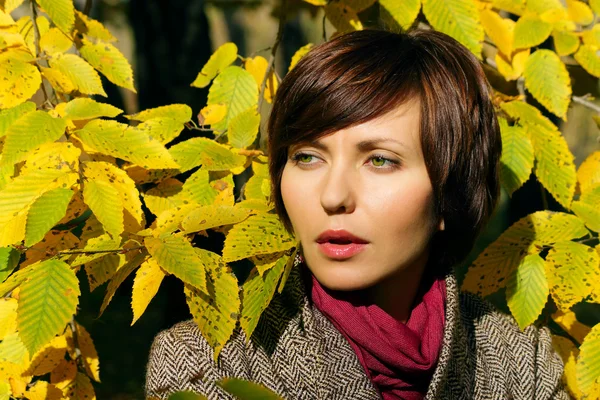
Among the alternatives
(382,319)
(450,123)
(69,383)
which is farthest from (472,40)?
(69,383)

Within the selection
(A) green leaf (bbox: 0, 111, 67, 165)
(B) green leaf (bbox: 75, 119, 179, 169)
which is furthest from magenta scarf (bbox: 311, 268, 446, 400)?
(A) green leaf (bbox: 0, 111, 67, 165)

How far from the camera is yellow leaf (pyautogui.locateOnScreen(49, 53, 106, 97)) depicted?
6.09 feet

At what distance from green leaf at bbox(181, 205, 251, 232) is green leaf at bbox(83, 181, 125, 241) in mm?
135

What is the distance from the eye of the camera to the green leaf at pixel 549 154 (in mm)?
2018

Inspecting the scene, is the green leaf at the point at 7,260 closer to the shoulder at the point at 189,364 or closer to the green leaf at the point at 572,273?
the shoulder at the point at 189,364

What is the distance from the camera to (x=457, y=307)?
1882mm

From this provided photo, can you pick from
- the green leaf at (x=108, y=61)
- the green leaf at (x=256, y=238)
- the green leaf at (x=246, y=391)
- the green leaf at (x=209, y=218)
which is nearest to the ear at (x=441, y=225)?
the green leaf at (x=256, y=238)

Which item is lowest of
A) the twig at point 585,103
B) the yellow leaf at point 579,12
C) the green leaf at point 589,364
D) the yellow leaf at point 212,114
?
the green leaf at point 589,364

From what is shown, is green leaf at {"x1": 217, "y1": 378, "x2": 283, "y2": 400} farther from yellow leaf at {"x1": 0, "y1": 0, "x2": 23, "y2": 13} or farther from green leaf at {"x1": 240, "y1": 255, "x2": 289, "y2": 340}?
yellow leaf at {"x1": 0, "y1": 0, "x2": 23, "y2": 13}

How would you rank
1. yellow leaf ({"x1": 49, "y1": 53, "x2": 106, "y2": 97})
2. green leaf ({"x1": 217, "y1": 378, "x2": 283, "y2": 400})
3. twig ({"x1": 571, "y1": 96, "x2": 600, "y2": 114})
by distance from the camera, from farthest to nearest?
twig ({"x1": 571, "y1": 96, "x2": 600, "y2": 114}) < yellow leaf ({"x1": 49, "y1": 53, "x2": 106, "y2": 97}) < green leaf ({"x1": 217, "y1": 378, "x2": 283, "y2": 400})

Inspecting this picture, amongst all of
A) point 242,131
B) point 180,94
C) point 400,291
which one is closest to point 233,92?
point 242,131

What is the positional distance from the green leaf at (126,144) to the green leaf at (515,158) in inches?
35.4

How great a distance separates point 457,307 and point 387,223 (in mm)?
435

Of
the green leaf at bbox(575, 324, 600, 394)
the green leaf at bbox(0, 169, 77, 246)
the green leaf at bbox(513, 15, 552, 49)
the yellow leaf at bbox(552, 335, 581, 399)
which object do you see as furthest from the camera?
the green leaf at bbox(513, 15, 552, 49)
